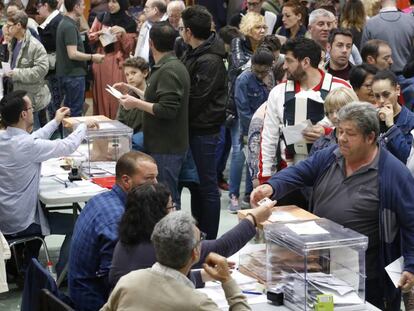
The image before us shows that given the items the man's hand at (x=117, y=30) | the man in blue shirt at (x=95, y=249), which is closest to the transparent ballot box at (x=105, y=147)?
the man in blue shirt at (x=95, y=249)

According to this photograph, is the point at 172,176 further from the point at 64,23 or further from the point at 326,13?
the point at 64,23

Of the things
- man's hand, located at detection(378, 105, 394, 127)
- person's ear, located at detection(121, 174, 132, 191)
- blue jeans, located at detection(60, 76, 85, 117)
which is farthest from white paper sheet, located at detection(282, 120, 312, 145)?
blue jeans, located at detection(60, 76, 85, 117)

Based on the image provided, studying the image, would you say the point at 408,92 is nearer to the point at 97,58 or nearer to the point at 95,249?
the point at 95,249

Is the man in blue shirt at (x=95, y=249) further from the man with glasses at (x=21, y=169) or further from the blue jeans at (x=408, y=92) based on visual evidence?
the blue jeans at (x=408, y=92)

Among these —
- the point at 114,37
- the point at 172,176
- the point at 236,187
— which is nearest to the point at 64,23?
the point at 114,37

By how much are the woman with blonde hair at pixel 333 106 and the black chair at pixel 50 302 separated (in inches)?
76.9

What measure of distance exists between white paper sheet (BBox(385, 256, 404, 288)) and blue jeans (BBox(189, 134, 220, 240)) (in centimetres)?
262

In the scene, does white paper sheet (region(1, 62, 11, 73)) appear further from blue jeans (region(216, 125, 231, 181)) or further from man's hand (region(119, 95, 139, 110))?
man's hand (region(119, 95, 139, 110))

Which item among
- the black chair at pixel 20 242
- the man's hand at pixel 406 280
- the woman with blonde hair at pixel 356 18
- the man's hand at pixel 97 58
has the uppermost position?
the woman with blonde hair at pixel 356 18

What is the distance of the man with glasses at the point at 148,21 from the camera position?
1008cm

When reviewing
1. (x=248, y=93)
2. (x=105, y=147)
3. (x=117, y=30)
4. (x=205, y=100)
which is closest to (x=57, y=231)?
(x=105, y=147)

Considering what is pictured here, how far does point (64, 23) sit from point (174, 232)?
22.3 feet

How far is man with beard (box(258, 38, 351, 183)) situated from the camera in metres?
5.89

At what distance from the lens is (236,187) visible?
8.45 m
